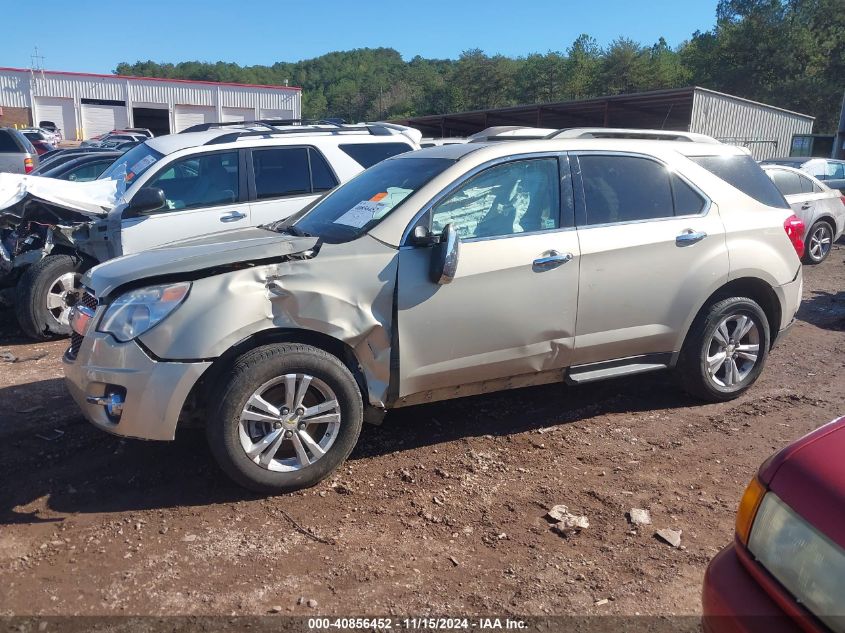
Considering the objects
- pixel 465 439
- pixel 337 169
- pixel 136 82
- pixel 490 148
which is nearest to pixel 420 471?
pixel 465 439

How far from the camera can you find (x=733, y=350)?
511 cm

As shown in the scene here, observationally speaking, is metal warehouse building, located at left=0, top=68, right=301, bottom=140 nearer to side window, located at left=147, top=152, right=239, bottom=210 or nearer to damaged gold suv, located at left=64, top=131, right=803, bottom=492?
side window, located at left=147, top=152, right=239, bottom=210

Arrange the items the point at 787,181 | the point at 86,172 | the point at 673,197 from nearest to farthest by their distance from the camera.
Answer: the point at 673,197 → the point at 86,172 → the point at 787,181

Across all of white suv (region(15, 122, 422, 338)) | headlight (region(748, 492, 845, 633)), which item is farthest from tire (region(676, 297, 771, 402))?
A: white suv (region(15, 122, 422, 338))

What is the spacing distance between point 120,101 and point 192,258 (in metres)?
55.9

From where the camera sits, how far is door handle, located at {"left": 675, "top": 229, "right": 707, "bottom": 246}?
472cm

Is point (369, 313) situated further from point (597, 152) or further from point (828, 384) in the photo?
point (828, 384)

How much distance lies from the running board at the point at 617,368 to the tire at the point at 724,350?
0.22 meters

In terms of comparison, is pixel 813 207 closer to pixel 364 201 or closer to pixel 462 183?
pixel 462 183

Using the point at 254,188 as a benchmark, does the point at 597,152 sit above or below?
above

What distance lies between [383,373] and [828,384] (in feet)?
12.7

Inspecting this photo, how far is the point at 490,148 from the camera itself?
174 inches

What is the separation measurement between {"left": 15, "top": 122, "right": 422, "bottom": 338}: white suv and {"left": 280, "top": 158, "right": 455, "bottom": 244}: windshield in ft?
6.89

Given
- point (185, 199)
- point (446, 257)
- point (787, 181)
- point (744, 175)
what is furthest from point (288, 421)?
point (787, 181)
